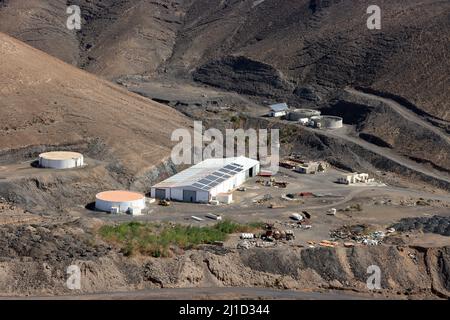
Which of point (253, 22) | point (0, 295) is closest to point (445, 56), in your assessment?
point (253, 22)

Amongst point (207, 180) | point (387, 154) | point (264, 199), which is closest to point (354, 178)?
point (264, 199)

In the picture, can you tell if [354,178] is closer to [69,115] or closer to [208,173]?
[208,173]

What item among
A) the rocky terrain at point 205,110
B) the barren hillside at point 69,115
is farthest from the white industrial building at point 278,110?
the barren hillside at point 69,115

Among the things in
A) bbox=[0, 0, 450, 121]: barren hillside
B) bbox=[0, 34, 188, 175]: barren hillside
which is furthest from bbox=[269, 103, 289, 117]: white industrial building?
bbox=[0, 34, 188, 175]: barren hillside

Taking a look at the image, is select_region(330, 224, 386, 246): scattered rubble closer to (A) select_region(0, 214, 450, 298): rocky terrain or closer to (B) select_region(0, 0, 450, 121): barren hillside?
(A) select_region(0, 214, 450, 298): rocky terrain

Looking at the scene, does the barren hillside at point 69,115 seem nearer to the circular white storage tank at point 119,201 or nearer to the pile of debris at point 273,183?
the circular white storage tank at point 119,201
